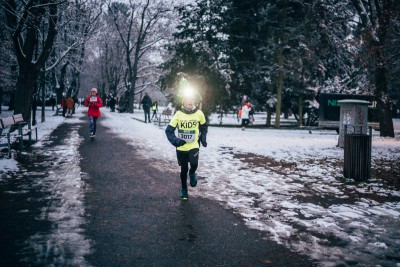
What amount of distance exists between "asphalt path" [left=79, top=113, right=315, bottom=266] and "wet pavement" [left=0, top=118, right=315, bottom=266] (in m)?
0.01

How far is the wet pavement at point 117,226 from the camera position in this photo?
406 centimetres

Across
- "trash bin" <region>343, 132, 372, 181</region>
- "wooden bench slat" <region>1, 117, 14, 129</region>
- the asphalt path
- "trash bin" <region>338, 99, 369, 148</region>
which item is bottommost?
the asphalt path

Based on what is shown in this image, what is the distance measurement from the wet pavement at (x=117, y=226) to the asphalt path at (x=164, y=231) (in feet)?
0.04

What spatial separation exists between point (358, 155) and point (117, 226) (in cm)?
596

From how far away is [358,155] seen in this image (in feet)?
28.0

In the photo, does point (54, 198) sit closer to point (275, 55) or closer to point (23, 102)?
point (23, 102)

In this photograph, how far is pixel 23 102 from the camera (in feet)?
60.8

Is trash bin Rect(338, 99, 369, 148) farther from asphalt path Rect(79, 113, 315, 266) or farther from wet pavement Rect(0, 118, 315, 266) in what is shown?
asphalt path Rect(79, 113, 315, 266)

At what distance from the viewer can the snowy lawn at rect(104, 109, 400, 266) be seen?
15.0 ft

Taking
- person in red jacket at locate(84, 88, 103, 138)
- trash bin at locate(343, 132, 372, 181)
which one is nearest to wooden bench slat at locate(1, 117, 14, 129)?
person in red jacket at locate(84, 88, 103, 138)

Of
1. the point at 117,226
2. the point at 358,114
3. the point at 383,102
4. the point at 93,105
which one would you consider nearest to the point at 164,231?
the point at 117,226

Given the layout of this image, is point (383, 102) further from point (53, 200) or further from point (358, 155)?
point (53, 200)

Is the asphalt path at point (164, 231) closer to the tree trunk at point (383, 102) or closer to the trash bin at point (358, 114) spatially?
the trash bin at point (358, 114)

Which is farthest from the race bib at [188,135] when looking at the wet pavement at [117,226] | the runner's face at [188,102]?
the wet pavement at [117,226]
